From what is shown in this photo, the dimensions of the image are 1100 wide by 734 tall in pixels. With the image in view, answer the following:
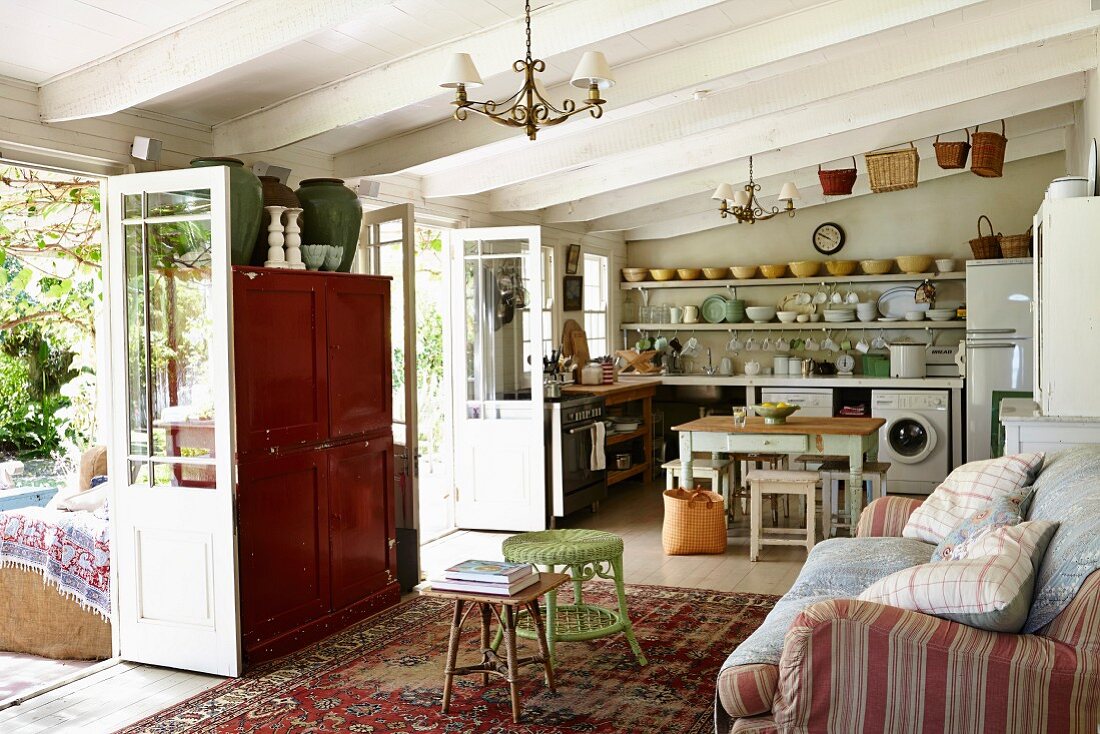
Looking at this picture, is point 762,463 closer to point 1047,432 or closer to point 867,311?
point 867,311

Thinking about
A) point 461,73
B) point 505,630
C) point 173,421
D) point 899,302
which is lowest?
point 505,630

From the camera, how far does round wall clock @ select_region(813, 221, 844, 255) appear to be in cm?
952

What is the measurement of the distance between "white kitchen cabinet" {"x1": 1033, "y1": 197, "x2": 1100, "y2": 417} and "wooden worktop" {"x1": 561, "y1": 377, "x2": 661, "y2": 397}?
3.95 m

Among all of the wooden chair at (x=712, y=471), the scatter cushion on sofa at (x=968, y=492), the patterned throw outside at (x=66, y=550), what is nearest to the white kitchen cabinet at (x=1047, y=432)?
the scatter cushion on sofa at (x=968, y=492)

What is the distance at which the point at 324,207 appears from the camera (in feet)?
16.2

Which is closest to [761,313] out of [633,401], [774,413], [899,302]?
[899,302]

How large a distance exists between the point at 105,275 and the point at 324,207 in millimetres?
1075

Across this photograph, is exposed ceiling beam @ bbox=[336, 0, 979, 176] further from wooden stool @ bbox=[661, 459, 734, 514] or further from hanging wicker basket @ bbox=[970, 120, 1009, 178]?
wooden stool @ bbox=[661, 459, 734, 514]

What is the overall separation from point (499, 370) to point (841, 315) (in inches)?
149

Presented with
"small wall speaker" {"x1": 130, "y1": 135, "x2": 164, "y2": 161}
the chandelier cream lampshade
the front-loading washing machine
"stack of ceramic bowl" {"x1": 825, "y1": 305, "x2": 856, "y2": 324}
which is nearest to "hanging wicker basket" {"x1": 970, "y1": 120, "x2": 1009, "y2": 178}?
the front-loading washing machine

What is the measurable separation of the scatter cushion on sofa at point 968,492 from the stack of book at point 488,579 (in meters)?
1.66

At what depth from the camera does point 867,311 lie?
30.2 feet

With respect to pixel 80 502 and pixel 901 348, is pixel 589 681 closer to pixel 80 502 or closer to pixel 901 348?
pixel 80 502

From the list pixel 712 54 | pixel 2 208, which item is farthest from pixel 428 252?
pixel 712 54
